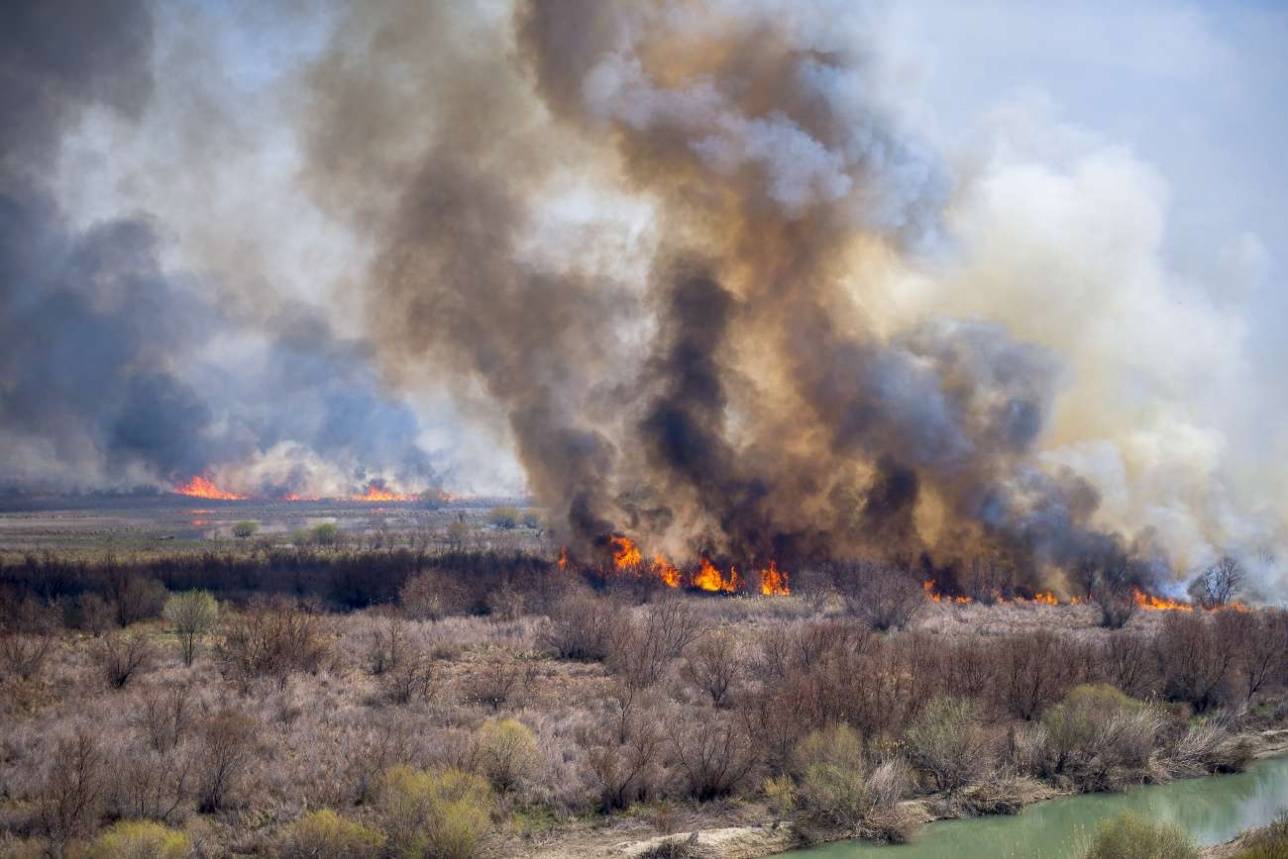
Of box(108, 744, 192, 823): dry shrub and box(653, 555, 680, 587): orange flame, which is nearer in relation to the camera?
box(108, 744, 192, 823): dry shrub

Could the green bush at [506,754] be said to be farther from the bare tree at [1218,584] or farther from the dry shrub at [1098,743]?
the bare tree at [1218,584]

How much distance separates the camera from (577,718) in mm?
28203

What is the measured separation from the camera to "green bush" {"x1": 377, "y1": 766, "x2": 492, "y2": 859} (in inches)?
790

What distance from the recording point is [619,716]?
2861 centimetres

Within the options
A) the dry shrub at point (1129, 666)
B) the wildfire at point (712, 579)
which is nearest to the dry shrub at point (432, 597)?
the wildfire at point (712, 579)

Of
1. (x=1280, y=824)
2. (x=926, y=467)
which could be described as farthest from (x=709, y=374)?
(x=1280, y=824)

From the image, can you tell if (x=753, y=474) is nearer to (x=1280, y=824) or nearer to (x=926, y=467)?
(x=926, y=467)

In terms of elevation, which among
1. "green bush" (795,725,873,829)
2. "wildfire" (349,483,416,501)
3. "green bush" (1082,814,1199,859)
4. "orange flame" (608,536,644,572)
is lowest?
"green bush" (795,725,873,829)

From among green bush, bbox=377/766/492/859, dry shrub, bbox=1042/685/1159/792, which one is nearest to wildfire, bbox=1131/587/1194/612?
dry shrub, bbox=1042/685/1159/792

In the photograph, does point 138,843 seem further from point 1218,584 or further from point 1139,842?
point 1218,584

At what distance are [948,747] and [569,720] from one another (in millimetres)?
9960

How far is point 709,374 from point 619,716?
108 ft

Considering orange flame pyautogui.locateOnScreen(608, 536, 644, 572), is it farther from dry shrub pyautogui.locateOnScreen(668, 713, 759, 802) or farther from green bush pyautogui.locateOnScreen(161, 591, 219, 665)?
dry shrub pyautogui.locateOnScreen(668, 713, 759, 802)

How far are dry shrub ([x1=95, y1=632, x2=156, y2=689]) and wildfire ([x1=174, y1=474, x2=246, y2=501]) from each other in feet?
303
